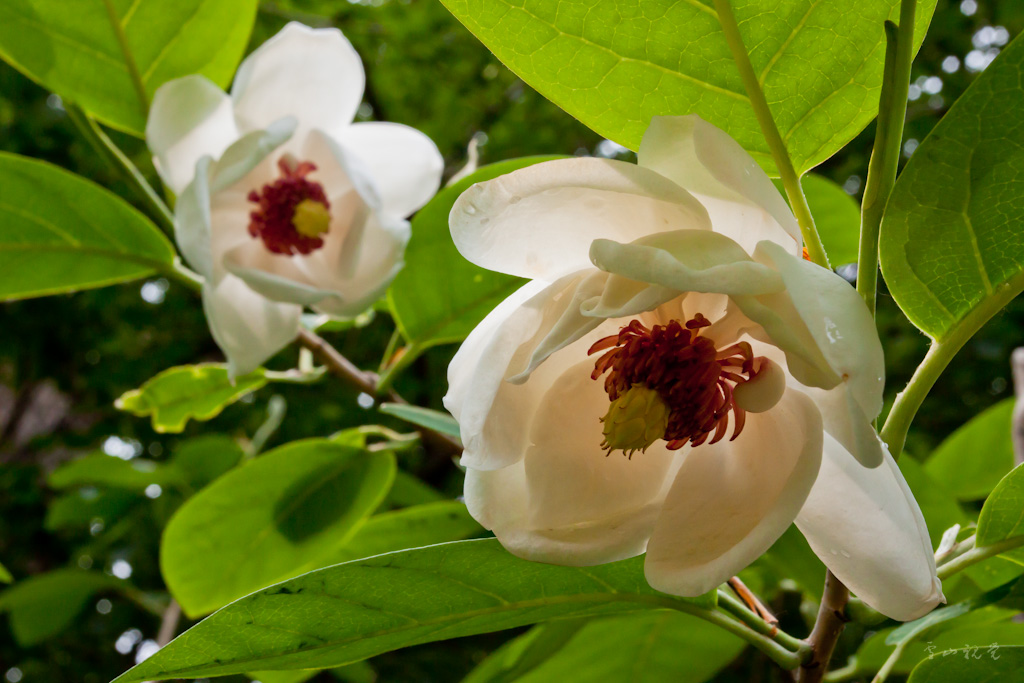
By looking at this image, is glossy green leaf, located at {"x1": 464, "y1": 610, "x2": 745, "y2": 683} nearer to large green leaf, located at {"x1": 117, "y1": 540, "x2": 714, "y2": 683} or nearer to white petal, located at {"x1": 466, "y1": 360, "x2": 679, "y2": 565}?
large green leaf, located at {"x1": 117, "y1": 540, "x2": 714, "y2": 683}

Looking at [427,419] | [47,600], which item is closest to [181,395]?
[427,419]

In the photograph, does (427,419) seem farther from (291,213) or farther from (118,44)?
(118,44)

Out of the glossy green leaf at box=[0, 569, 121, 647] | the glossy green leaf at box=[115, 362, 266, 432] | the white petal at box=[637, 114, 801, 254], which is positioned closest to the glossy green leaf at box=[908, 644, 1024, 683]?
the white petal at box=[637, 114, 801, 254]

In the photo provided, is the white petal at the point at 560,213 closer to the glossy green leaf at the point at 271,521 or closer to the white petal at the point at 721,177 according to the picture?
the white petal at the point at 721,177

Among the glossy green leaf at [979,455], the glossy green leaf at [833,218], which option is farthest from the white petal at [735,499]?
the glossy green leaf at [979,455]

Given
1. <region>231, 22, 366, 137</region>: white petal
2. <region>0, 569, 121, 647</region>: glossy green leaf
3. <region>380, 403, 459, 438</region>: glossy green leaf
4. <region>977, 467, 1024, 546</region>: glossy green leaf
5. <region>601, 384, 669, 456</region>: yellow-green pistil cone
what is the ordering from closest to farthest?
<region>601, 384, 669, 456</region>: yellow-green pistil cone → <region>977, 467, 1024, 546</region>: glossy green leaf → <region>380, 403, 459, 438</region>: glossy green leaf → <region>231, 22, 366, 137</region>: white petal → <region>0, 569, 121, 647</region>: glossy green leaf
